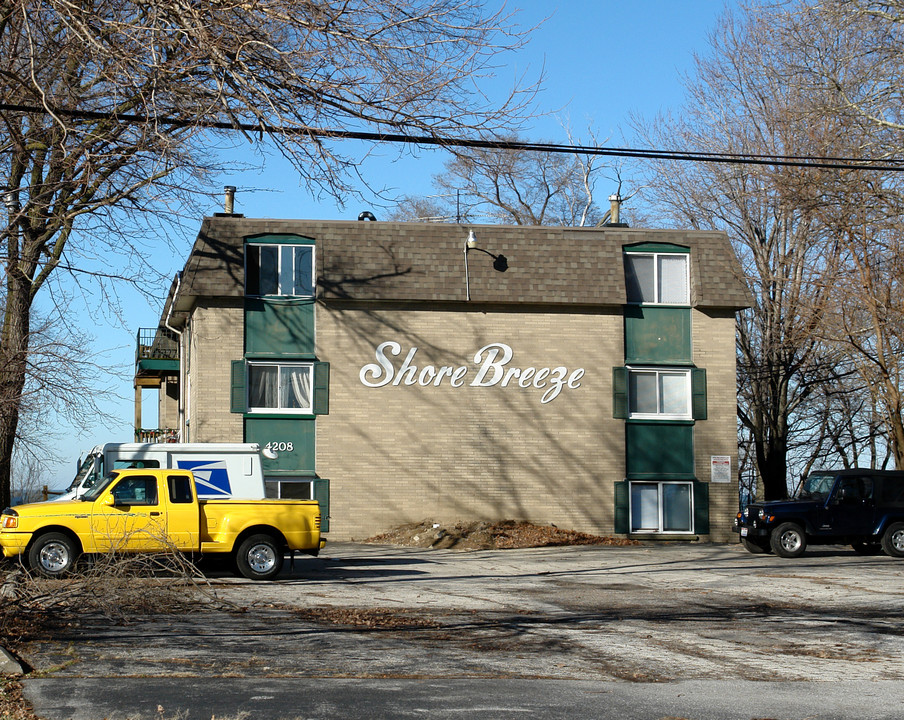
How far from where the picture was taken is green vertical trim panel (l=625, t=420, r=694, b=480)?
91.0ft

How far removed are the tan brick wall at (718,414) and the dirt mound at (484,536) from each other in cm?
265

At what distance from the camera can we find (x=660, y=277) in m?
28.4

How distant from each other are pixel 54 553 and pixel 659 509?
16542 millimetres

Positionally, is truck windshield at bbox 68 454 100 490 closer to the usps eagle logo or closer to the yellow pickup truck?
the usps eagle logo

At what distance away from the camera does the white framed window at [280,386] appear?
88.5 feet

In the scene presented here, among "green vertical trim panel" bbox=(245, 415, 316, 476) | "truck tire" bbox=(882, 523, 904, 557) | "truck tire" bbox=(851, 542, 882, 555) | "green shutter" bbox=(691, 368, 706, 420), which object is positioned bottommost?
"truck tire" bbox=(851, 542, 882, 555)

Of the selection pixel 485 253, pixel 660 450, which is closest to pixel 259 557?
pixel 485 253

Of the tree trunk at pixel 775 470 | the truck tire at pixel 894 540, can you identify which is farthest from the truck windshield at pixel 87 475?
the tree trunk at pixel 775 470

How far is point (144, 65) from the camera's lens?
29.8 ft

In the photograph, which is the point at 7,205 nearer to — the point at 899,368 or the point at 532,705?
the point at 532,705

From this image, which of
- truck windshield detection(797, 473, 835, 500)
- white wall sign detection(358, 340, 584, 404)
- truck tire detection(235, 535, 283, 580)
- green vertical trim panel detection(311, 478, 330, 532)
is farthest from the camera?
white wall sign detection(358, 340, 584, 404)

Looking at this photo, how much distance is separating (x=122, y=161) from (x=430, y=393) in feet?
55.3

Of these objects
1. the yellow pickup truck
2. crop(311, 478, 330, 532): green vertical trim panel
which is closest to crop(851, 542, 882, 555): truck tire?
crop(311, 478, 330, 532): green vertical trim panel

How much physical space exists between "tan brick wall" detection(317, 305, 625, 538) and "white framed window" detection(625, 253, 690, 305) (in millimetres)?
1295
